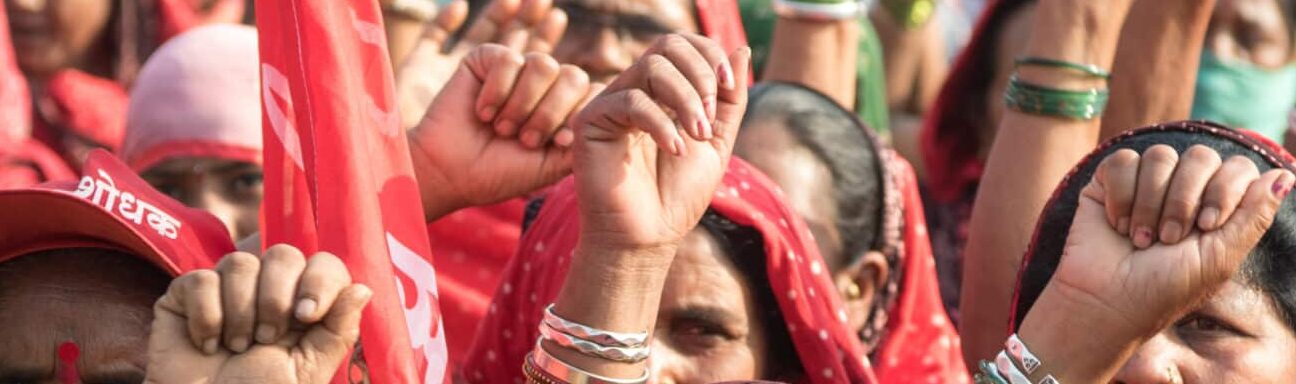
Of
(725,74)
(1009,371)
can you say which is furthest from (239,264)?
(1009,371)

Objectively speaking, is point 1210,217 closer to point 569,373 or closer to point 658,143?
point 658,143

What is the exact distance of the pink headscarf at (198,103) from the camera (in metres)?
3.84

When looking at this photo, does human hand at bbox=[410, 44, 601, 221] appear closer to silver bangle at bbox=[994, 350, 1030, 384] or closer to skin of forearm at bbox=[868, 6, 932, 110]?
silver bangle at bbox=[994, 350, 1030, 384]

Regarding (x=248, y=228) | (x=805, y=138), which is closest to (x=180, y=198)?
(x=248, y=228)

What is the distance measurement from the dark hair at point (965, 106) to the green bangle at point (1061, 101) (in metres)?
1.39

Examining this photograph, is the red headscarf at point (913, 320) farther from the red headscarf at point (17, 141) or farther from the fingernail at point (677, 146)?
the red headscarf at point (17, 141)

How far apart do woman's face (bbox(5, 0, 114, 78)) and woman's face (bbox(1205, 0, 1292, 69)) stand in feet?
8.67

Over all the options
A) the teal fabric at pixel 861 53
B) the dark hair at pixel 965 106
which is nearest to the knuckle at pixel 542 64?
the dark hair at pixel 965 106

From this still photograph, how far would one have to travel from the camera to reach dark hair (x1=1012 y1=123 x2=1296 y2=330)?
8.21 feet

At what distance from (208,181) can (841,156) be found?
118cm

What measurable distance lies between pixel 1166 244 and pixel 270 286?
0.98 metres

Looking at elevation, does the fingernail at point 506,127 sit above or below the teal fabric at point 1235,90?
above

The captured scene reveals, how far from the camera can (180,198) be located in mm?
3820

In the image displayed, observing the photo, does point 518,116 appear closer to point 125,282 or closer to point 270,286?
point 125,282
